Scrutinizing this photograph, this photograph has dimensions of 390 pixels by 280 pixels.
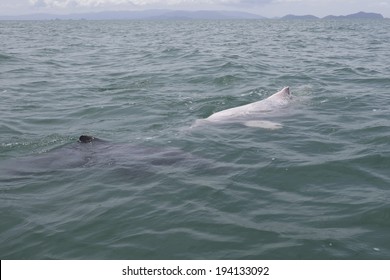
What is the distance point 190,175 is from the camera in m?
9.72

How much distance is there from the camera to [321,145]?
1163 cm

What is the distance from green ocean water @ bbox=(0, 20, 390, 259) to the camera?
23.2 ft

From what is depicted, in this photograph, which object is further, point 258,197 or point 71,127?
point 71,127

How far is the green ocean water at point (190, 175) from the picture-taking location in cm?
708

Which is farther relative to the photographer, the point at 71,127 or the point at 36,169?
the point at 71,127

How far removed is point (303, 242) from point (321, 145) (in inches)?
204

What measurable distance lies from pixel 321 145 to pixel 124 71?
16.0 meters

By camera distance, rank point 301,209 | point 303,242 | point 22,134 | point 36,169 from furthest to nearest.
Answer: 1. point 22,134
2. point 36,169
3. point 301,209
4. point 303,242

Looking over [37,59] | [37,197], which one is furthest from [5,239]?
[37,59]

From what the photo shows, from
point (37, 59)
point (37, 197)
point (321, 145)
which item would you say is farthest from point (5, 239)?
point (37, 59)

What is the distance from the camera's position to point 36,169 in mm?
10227
